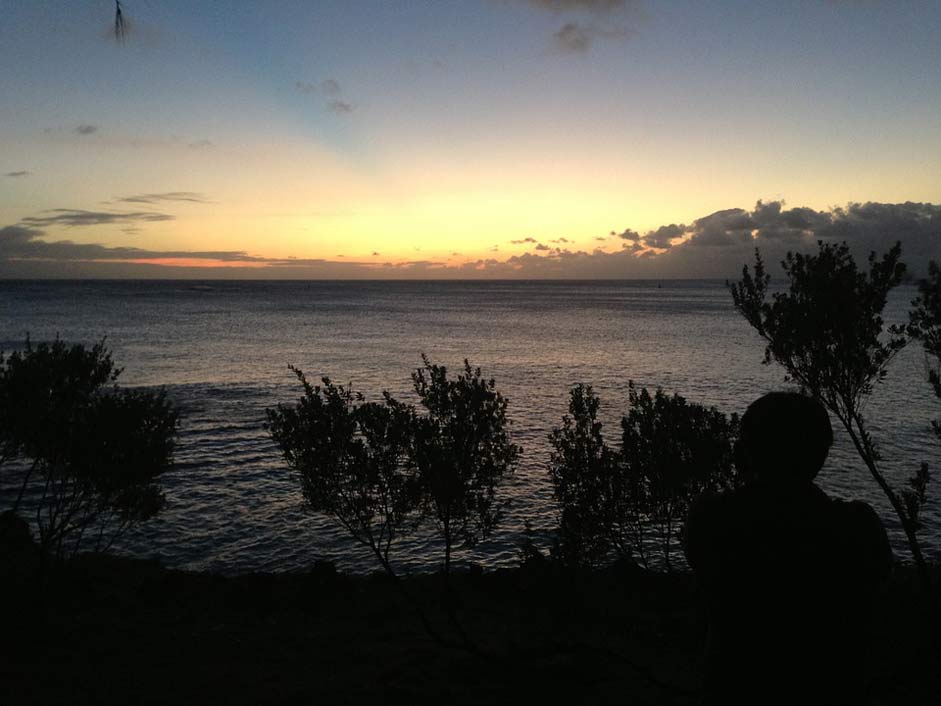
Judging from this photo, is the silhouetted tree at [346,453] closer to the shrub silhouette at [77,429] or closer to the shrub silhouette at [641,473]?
the shrub silhouette at [641,473]

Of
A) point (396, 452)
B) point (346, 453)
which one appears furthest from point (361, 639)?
point (396, 452)

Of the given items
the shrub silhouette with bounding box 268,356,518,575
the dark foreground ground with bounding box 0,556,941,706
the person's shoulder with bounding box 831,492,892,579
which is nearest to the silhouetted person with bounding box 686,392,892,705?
the person's shoulder with bounding box 831,492,892,579

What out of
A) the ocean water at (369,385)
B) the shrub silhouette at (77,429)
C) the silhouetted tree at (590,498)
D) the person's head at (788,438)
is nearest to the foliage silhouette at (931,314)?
the silhouetted tree at (590,498)

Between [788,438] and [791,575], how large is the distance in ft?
2.38

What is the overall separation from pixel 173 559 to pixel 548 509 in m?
21.7

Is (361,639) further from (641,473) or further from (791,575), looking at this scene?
(791,575)

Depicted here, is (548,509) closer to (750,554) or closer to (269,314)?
(750,554)

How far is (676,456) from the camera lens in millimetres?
17938

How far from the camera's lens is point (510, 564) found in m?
31.8

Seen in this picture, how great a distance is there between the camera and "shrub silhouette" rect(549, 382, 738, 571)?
17859 mm

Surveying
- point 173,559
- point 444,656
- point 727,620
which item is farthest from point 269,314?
point 727,620

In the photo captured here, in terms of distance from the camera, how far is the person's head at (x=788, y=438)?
3412 millimetres

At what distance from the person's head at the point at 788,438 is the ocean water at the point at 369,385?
52.5 ft

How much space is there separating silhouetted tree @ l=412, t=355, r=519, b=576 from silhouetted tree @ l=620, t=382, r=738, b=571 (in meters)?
3.96
